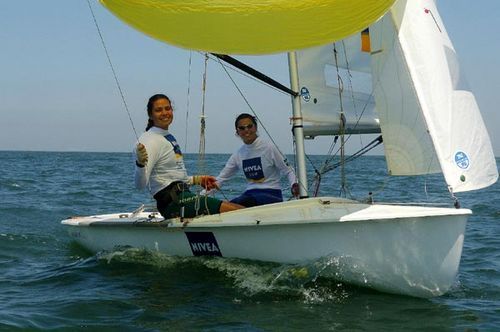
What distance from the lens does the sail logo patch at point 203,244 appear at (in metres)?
5.92

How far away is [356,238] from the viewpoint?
533 cm

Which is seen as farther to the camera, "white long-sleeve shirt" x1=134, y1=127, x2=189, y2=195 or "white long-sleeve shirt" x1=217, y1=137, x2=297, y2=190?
"white long-sleeve shirt" x1=217, y1=137, x2=297, y2=190

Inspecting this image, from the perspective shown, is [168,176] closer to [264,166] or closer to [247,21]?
[264,166]

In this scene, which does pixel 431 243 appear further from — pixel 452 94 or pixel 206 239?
pixel 206 239

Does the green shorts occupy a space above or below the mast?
below

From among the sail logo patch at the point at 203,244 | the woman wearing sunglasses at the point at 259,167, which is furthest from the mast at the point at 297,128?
the sail logo patch at the point at 203,244

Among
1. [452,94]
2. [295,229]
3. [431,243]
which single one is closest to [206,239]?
[295,229]

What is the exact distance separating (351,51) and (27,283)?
3733mm

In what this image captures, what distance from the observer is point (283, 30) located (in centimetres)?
515

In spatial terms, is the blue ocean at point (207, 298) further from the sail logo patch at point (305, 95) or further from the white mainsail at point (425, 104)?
the sail logo patch at point (305, 95)

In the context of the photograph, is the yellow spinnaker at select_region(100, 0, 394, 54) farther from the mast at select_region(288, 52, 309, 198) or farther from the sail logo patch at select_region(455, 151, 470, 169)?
the sail logo patch at select_region(455, 151, 470, 169)

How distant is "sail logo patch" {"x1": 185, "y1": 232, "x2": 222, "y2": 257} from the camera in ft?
19.4

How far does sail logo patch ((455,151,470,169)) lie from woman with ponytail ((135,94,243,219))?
1.88 meters

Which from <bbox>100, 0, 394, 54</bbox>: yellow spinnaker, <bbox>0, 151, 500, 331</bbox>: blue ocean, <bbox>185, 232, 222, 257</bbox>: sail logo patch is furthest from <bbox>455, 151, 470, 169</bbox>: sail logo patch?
<bbox>185, 232, 222, 257</bbox>: sail logo patch
